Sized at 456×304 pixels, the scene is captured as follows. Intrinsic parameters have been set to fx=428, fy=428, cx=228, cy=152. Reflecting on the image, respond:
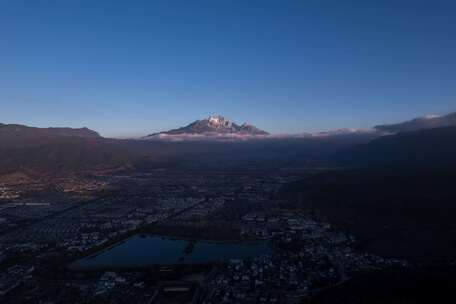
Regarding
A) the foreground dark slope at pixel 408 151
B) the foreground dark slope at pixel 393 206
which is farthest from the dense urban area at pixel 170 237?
the foreground dark slope at pixel 408 151

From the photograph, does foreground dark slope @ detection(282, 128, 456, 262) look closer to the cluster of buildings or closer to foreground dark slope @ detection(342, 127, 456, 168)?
foreground dark slope @ detection(342, 127, 456, 168)

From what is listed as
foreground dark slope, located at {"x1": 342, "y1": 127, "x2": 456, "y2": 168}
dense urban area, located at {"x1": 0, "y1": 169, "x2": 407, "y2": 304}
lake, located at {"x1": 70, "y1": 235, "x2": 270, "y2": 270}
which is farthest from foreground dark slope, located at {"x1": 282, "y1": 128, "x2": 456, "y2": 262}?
lake, located at {"x1": 70, "y1": 235, "x2": 270, "y2": 270}

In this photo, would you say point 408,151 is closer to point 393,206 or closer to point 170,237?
point 393,206

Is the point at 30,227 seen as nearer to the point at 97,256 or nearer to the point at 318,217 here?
the point at 97,256

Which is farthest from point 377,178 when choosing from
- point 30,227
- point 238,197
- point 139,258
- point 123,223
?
point 30,227

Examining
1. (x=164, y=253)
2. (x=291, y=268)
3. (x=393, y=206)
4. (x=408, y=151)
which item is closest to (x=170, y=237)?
(x=164, y=253)

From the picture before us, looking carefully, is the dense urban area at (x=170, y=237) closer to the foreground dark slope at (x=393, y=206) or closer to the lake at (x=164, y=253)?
the lake at (x=164, y=253)
